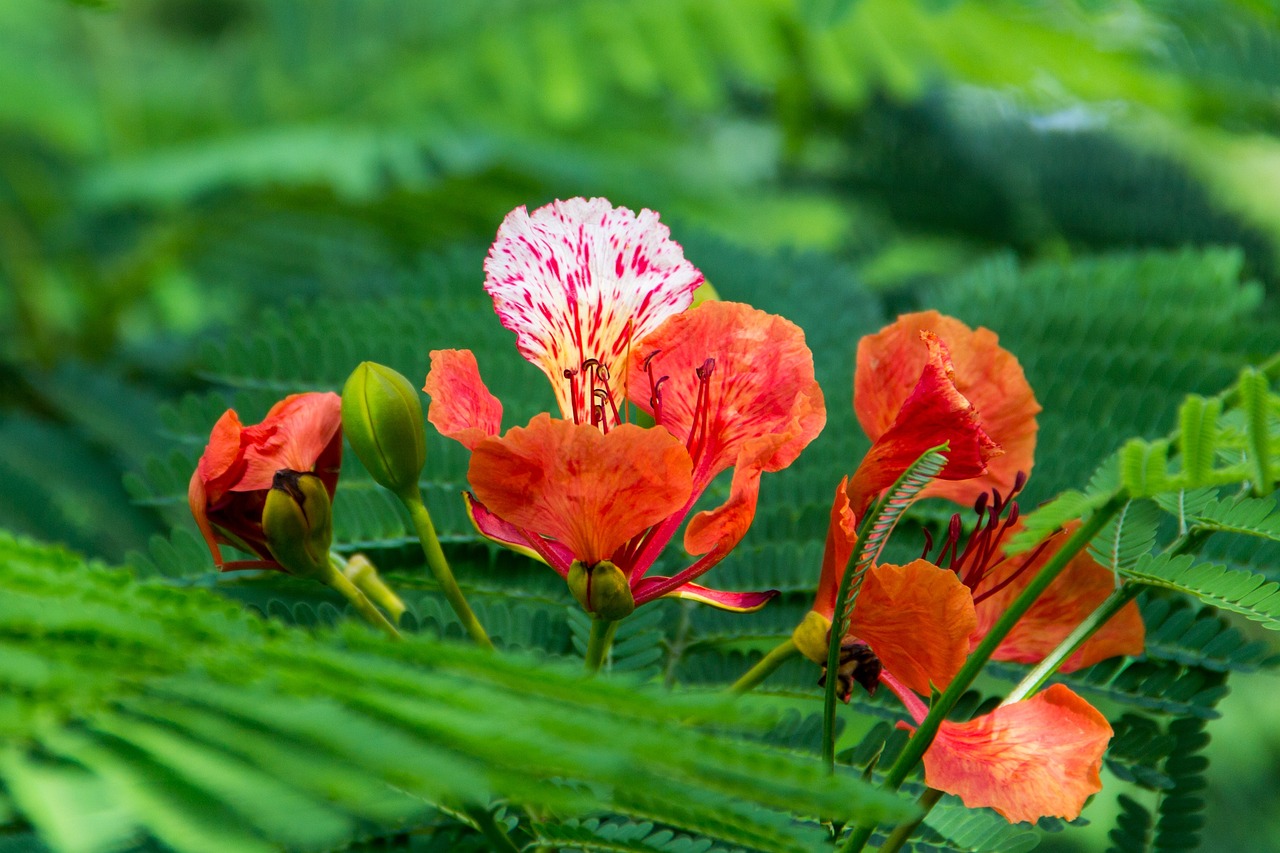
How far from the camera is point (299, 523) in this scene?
659 mm

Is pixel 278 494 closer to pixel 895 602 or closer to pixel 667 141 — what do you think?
pixel 895 602

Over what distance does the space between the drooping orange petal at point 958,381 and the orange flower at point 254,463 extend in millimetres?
320

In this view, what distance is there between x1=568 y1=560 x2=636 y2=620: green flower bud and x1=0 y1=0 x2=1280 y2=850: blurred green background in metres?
1.01

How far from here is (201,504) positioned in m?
0.66

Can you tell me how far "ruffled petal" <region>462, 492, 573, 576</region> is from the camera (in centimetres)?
65

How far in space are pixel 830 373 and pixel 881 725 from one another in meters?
0.44

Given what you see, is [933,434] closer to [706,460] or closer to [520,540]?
[706,460]

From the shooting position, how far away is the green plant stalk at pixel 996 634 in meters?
0.53

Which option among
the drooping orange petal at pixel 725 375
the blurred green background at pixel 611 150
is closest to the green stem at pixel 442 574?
the drooping orange petal at pixel 725 375

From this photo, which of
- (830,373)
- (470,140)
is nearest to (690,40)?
(470,140)

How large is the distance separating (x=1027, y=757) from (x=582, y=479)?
0.87 feet

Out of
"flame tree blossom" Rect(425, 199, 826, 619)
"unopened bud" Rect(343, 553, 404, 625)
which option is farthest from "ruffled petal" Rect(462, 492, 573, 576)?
"unopened bud" Rect(343, 553, 404, 625)

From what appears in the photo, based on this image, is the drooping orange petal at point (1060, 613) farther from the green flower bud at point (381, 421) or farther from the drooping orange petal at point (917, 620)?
the green flower bud at point (381, 421)

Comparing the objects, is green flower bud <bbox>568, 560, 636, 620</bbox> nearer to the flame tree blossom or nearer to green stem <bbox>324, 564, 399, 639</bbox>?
the flame tree blossom
